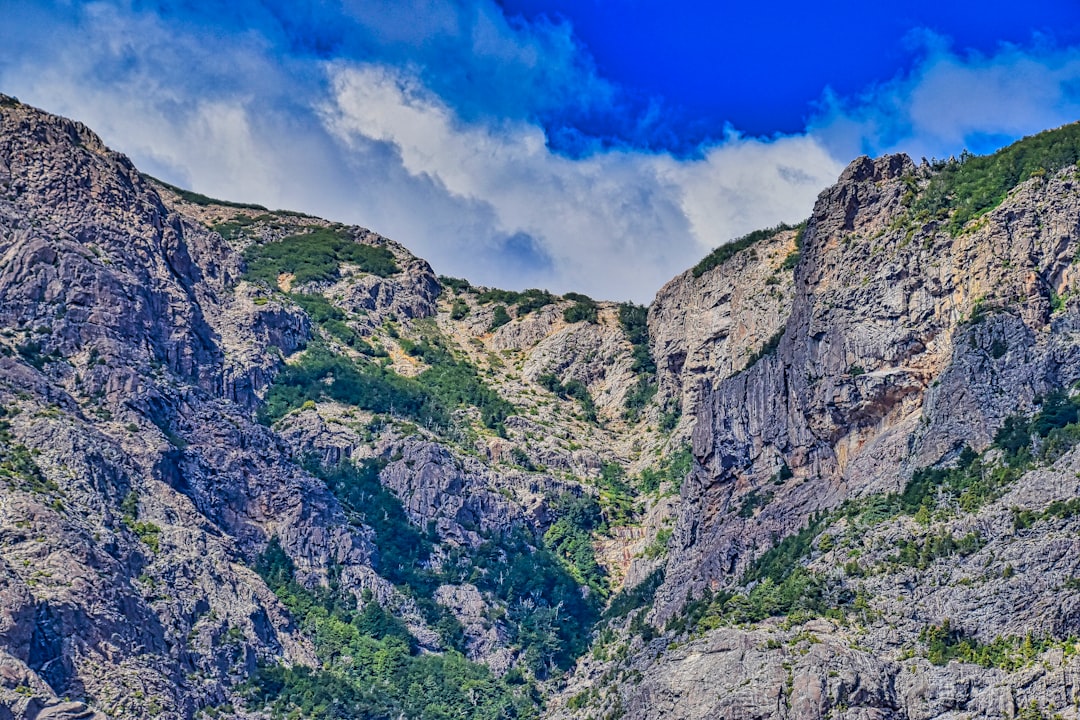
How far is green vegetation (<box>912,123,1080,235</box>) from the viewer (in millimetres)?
161000

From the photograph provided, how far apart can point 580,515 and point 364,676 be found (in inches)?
1587

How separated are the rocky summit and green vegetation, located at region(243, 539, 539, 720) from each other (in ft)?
1.07

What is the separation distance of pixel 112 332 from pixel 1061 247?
8589 cm

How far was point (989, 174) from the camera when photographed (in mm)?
166625

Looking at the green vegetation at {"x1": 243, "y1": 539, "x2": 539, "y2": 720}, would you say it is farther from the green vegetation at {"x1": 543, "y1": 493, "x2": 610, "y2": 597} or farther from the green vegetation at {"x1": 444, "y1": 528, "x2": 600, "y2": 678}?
the green vegetation at {"x1": 543, "y1": 493, "x2": 610, "y2": 597}

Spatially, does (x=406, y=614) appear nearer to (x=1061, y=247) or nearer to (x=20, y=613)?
(x=20, y=613)

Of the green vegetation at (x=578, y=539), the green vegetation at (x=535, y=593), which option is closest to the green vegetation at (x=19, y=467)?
the green vegetation at (x=535, y=593)

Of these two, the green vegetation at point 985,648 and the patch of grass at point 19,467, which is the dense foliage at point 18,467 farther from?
the green vegetation at point 985,648

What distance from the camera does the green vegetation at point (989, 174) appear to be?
528 feet

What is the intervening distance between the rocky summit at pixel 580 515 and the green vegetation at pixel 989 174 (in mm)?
360

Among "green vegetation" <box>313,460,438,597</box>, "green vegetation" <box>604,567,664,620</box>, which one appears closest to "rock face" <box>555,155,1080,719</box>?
"green vegetation" <box>604,567,664,620</box>

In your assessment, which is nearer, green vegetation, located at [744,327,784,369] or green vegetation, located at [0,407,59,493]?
green vegetation, located at [0,407,59,493]

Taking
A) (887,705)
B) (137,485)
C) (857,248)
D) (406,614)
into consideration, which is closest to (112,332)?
(137,485)

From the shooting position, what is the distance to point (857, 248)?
17050 cm
